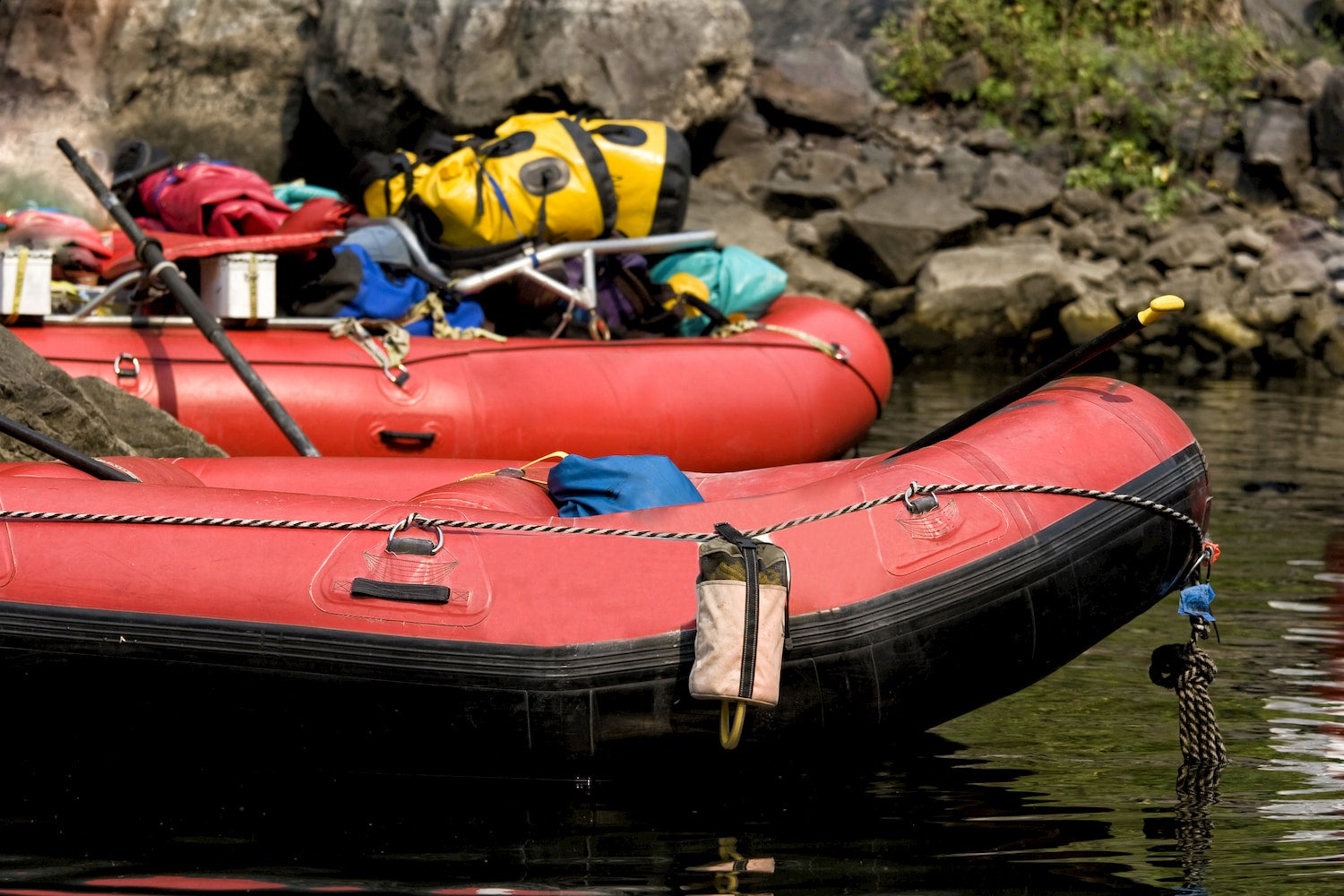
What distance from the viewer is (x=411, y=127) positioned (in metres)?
10.1

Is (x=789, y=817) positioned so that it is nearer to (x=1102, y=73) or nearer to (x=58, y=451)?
(x=58, y=451)

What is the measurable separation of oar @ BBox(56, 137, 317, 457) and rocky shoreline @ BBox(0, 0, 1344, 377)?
468cm

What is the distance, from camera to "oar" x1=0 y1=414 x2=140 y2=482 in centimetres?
353

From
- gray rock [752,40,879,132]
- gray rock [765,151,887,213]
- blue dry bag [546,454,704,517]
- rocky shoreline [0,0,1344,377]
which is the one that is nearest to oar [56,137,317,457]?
blue dry bag [546,454,704,517]

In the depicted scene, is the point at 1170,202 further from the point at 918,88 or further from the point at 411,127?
the point at 411,127

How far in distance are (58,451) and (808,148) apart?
908 cm

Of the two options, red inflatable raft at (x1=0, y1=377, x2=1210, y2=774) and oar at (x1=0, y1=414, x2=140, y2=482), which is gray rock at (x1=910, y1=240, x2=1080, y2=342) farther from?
oar at (x1=0, y1=414, x2=140, y2=482)

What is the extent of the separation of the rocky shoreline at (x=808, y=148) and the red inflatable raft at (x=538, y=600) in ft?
23.0

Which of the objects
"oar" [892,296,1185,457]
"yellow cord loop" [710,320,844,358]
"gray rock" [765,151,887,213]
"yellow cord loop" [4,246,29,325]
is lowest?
"gray rock" [765,151,887,213]

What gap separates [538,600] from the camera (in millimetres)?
3088

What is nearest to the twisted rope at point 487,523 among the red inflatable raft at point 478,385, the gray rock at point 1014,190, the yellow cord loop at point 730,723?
the yellow cord loop at point 730,723

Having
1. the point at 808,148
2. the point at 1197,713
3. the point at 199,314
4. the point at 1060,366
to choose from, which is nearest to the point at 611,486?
the point at 1060,366

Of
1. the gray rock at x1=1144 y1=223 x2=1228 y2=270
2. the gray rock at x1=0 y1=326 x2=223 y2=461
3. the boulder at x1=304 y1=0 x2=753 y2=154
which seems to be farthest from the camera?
the gray rock at x1=1144 y1=223 x2=1228 y2=270

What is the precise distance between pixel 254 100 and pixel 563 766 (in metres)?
8.31
